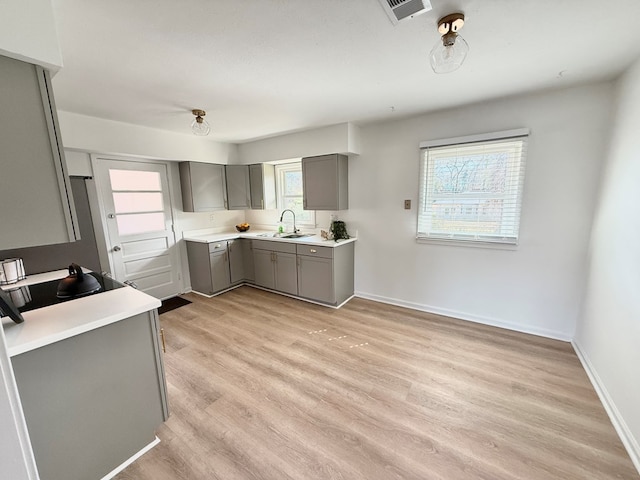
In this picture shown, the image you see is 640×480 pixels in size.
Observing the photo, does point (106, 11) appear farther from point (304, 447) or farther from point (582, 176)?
point (582, 176)

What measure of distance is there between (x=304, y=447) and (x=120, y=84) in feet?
9.53

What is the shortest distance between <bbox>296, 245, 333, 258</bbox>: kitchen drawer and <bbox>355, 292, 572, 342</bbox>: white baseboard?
90 centimetres

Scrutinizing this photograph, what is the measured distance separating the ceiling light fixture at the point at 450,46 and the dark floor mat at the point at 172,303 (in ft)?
12.8

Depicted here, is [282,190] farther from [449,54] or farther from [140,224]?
[449,54]

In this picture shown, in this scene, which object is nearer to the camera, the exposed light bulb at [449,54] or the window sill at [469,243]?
the exposed light bulb at [449,54]

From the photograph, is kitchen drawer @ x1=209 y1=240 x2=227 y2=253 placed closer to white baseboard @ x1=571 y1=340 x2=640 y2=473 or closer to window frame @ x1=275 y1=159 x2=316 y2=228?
window frame @ x1=275 y1=159 x2=316 y2=228

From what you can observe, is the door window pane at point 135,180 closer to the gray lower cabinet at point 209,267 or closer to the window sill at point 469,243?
the gray lower cabinet at point 209,267

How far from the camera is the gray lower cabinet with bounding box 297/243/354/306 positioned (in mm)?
3396

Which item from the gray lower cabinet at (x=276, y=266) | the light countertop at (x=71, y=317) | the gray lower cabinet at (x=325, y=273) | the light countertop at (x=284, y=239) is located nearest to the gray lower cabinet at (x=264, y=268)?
the gray lower cabinet at (x=276, y=266)

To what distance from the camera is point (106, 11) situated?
1.26 meters

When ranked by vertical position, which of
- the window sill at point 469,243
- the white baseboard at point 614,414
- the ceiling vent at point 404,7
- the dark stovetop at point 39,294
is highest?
the ceiling vent at point 404,7

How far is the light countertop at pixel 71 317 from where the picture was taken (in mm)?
1154

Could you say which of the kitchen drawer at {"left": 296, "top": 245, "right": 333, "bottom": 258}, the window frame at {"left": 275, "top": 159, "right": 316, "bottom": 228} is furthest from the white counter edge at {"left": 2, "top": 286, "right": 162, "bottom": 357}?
the window frame at {"left": 275, "top": 159, "right": 316, "bottom": 228}

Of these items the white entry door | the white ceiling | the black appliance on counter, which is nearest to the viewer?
the white ceiling
